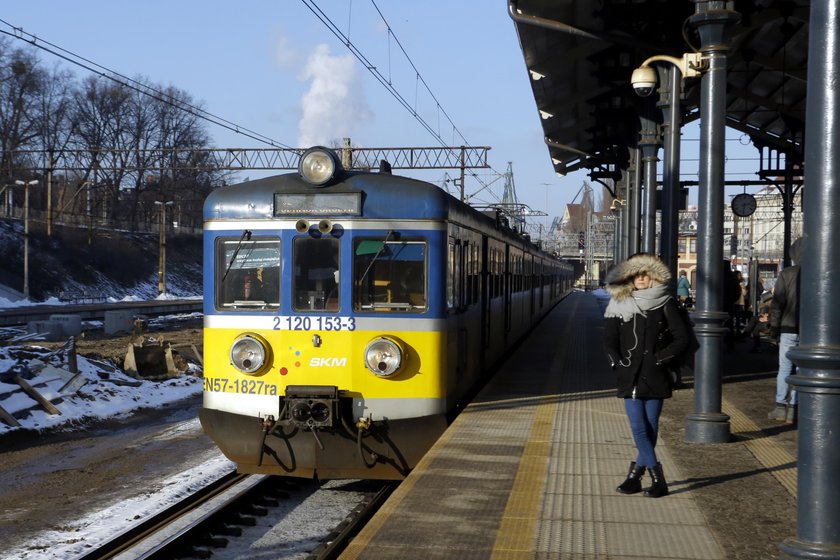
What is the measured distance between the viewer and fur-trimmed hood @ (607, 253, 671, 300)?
656 centimetres

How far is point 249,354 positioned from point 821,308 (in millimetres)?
5822

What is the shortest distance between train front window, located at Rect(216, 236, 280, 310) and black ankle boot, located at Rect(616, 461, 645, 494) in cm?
381

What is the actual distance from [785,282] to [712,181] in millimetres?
1506

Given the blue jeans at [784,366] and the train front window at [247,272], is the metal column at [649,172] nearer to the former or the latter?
the blue jeans at [784,366]

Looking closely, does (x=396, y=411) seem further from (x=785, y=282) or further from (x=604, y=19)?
(x=604, y=19)

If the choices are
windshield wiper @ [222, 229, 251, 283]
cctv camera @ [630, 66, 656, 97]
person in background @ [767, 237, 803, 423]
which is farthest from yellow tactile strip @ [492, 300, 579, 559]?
cctv camera @ [630, 66, 656, 97]

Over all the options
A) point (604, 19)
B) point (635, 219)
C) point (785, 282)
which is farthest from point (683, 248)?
point (785, 282)

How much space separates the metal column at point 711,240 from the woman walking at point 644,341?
7.25 ft

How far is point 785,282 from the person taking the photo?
31.6 feet

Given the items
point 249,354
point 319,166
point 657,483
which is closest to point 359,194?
point 319,166

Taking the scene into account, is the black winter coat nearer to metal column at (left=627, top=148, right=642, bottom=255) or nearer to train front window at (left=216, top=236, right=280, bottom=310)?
train front window at (left=216, top=236, right=280, bottom=310)

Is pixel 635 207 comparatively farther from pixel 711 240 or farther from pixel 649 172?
pixel 711 240

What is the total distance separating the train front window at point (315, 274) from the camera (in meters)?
9.02

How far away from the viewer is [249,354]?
352 inches
